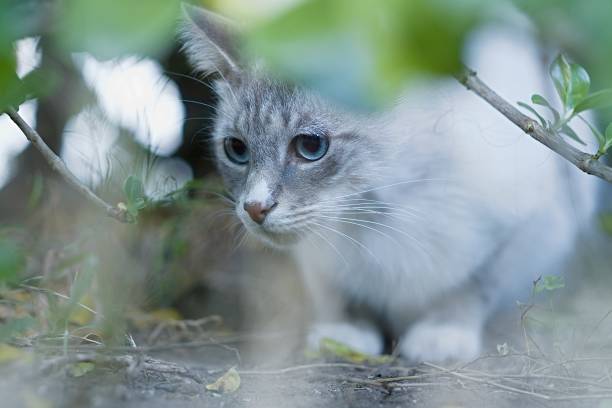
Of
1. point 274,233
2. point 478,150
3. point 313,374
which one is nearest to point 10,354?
point 313,374

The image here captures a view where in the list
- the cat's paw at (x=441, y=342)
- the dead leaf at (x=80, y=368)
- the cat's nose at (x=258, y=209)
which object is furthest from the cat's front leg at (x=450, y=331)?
the dead leaf at (x=80, y=368)

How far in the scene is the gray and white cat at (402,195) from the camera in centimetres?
174

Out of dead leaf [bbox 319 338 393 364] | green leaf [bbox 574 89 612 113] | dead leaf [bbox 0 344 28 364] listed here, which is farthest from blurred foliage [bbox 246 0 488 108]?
dead leaf [bbox 319 338 393 364]

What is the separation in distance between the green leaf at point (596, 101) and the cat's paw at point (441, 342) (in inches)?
35.9

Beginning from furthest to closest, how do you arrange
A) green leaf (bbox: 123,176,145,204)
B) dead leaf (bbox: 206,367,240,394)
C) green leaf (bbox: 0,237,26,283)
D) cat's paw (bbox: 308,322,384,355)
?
cat's paw (bbox: 308,322,384,355)
green leaf (bbox: 123,176,145,204)
dead leaf (bbox: 206,367,240,394)
green leaf (bbox: 0,237,26,283)

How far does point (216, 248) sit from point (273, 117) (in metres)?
0.97

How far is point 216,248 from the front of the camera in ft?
8.52

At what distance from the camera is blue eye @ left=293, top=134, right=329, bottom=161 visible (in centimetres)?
174

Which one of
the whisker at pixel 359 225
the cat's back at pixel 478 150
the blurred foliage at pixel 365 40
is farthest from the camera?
the cat's back at pixel 478 150

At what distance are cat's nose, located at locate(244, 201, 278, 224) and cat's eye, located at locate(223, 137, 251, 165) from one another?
0.26 metres

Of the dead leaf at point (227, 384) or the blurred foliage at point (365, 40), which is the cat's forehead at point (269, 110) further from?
the blurred foliage at point (365, 40)

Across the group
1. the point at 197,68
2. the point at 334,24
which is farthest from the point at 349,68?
the point at 197,68

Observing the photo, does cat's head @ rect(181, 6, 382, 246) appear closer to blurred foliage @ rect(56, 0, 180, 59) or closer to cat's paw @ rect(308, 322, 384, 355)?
cat's paw @ rect(308, 322, 384, 355)

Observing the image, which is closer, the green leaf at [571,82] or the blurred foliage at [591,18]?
the blurred foliage at [591,18]
